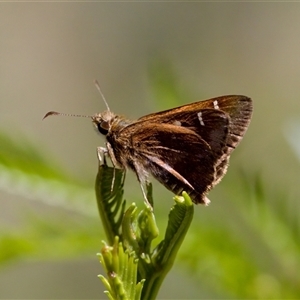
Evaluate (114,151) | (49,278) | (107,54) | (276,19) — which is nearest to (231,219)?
(114,151)

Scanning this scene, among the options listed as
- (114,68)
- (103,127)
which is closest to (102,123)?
(103,127)

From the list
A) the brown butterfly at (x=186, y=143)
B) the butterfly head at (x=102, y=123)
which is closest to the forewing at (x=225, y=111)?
the brown butterfly at (x=186, y=143)

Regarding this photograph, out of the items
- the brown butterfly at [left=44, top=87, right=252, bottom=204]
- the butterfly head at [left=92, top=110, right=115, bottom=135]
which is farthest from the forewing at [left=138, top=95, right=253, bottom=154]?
the butterfly head at [left=92, top=110, right=115, bottom=135]

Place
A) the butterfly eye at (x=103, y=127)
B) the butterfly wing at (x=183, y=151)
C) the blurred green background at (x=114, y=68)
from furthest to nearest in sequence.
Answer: the blurred green background at (x=114, y=68) → the butterfly eye at (x=103, y=127) → the butterfly wing at (x=183, y=151)

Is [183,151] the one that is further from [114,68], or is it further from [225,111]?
[114,68]

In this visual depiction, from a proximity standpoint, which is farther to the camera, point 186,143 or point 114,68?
point 114,68

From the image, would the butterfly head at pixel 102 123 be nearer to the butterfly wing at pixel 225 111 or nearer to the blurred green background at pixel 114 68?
the butterfly wing at pixel 225 111
